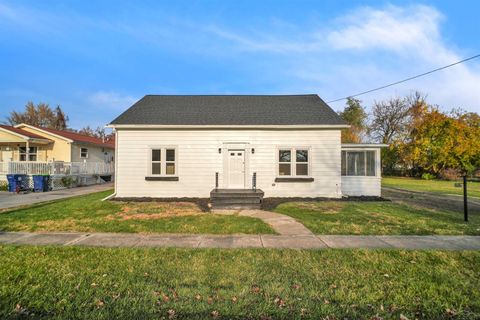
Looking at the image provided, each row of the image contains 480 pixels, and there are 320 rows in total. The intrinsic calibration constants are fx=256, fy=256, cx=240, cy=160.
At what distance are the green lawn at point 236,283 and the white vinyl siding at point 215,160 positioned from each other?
8.02 meters

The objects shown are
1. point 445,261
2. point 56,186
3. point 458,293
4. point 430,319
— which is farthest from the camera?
point 56,186

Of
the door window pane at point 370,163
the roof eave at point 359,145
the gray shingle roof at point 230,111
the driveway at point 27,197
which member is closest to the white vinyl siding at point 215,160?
the gray shingle roof at point 230,111

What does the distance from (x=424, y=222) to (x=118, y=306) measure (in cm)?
870

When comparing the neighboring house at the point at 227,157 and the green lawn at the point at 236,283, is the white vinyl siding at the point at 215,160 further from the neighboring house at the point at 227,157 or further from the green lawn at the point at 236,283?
the green lawn at the point at 236,283

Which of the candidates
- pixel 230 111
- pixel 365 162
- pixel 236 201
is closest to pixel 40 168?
pixel 230 111

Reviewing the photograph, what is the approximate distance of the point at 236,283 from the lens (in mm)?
3811

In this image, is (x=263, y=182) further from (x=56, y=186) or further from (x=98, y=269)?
(x=56, y=186)

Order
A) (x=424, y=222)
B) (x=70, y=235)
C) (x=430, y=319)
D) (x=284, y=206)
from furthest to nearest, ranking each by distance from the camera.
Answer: (x=284, y=206) < (x=424, y=222) < (x=70, y=235) < (x=430, y=319)

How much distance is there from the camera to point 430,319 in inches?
118

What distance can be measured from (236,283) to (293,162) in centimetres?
1010

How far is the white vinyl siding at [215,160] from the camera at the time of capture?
43.6 feet

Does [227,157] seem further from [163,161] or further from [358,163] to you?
[358,163]

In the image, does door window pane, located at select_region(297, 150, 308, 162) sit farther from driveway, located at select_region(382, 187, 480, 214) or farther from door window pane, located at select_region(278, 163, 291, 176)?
driveway, located at select_region(382, 187, 480, 214)

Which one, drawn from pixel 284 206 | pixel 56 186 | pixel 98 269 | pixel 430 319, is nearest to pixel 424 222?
pixel 284 206
